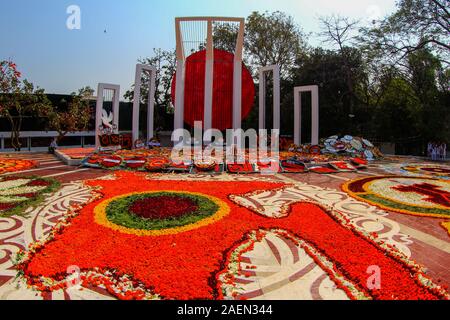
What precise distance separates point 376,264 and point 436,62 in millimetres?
20148

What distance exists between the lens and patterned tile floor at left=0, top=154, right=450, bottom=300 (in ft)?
10.7

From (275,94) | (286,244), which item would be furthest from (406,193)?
(275,94)

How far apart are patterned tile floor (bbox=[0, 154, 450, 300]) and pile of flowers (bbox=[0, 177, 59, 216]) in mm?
310

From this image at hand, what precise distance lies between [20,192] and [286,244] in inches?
253

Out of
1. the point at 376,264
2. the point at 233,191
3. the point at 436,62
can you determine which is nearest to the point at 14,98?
the point at 233,191

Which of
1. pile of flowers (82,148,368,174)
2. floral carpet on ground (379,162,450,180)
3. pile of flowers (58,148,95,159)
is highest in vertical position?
pile of flowers (58,148,95,159)

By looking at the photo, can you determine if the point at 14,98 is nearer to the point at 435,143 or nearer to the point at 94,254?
the point at 94,254

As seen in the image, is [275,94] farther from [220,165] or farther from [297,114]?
[220,165]

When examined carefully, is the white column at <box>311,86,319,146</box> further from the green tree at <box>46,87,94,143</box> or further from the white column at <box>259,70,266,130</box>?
the green tree at <box>46,87,94,143</box>

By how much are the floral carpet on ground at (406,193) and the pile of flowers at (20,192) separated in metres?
7.23

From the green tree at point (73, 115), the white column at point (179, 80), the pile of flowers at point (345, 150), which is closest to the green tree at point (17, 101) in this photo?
the green tree at point (73, 115)

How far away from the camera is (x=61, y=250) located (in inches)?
164

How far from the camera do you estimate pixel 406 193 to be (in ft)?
26.4

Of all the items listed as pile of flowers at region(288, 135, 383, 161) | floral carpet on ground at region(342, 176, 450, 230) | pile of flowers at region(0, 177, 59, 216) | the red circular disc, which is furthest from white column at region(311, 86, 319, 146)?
pile of flowers at region(0, 177, 59, 216)
